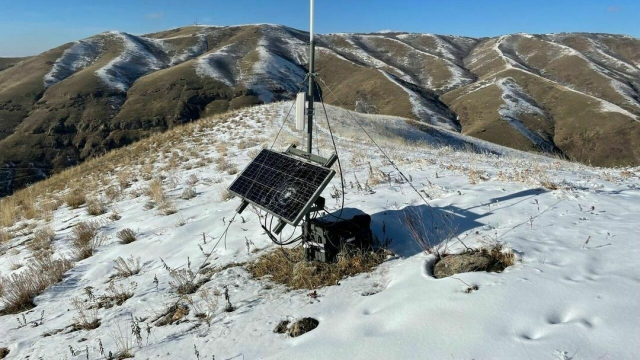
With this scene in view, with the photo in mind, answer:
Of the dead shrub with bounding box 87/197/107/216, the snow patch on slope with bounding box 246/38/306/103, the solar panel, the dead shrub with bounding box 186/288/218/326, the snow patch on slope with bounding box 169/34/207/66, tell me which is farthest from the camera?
the snow patch on slope with bounding box 169/34/207/66

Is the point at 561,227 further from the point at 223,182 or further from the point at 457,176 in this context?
the point at 223,182

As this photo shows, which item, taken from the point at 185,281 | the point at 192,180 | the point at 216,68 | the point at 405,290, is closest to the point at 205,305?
the point at 185,281

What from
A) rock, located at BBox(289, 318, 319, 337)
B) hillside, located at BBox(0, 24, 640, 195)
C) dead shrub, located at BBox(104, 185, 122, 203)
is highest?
hillside, located at BBox(0, 24, 640, 195)

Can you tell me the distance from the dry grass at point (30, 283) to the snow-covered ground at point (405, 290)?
23 centimetres

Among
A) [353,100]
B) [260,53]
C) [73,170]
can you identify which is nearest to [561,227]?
[73,170]

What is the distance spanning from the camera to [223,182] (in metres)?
11.9

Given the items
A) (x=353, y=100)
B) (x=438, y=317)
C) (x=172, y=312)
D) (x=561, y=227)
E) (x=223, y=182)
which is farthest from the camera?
(x=353, y=100)

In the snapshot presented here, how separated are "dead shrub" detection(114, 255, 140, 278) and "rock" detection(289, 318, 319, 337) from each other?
383 centimetres

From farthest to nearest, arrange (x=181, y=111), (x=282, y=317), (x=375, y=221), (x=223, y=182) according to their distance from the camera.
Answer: (x=181, y=111)
(x=223, y=182)
(x=375, y=221)
(x=282, y=317)

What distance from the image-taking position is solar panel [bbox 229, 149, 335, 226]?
530 cm

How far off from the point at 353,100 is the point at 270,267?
12604 cm

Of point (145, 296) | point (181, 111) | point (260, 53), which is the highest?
point (260, 53)

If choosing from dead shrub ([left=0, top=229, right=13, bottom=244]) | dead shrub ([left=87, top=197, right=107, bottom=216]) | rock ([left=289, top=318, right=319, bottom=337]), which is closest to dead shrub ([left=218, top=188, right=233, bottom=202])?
dead shrub ([left=87, top=197, right=107, bottom=216])

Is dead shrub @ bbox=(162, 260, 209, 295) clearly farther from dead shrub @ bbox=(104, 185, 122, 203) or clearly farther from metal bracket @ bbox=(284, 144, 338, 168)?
dead shrub @ bbox=(104, 185, 122, 203)
